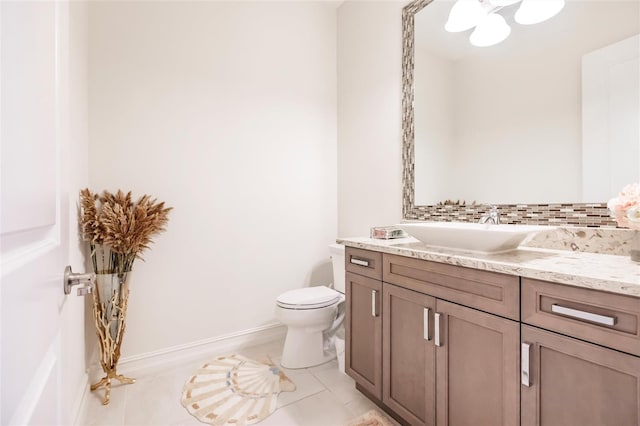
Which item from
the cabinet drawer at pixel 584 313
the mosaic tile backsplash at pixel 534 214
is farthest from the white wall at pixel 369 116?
the cabinet drawer at pixel 584 313

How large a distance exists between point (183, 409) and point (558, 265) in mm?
1867

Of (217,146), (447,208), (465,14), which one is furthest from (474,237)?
(217,146)

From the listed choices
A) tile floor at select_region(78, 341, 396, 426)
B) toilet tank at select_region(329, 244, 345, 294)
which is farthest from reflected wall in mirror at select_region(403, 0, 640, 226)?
tile floor at select_region(78, 341, 396, 426)

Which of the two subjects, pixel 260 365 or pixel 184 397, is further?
pixel 260 365

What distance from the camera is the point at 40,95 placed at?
0.50 meters

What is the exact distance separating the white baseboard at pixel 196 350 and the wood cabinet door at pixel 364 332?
0.89 metres

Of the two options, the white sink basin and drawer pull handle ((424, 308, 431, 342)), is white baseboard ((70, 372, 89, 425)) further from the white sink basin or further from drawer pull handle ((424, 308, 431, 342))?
the white sink basin

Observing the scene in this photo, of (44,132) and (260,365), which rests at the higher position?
(44,132)

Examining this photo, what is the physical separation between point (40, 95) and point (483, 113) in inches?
75.9

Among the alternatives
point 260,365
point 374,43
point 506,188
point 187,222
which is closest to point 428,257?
point 506,188

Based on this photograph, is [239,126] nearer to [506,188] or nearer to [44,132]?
[506,188]

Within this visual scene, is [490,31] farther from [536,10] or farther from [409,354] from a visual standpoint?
[409,354]

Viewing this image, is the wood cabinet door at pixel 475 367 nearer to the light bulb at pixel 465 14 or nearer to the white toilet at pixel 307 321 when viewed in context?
the white toilet at pixel 307 321

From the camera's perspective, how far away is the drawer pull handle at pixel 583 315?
0.88 m
